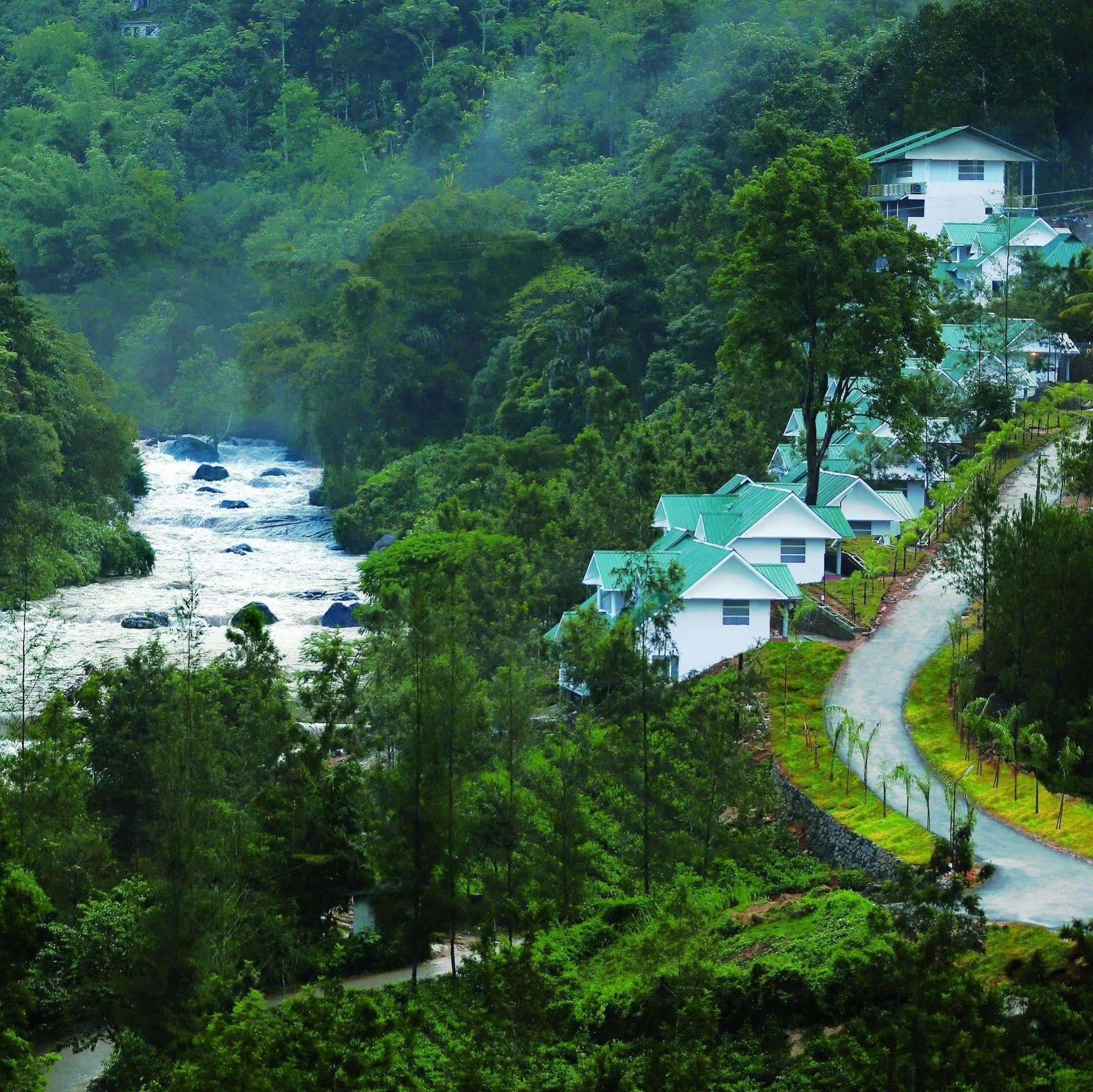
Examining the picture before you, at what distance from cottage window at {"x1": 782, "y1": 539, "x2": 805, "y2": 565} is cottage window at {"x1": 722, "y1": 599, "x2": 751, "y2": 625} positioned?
11.6 ft

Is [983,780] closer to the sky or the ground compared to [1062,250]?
closer to the ground

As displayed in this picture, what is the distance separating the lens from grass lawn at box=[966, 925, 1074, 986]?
959 inches

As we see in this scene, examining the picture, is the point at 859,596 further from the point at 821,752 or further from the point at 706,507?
the point at 821,752

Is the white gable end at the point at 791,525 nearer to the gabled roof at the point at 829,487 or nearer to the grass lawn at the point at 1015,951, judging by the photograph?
the gabled roof at the point at 829,487

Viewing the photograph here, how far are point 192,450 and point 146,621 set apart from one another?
35.8m

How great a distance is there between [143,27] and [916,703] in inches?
4875

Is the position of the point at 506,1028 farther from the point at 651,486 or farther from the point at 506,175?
the point at 506,175

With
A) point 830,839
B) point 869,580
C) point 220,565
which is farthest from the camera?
point 220,565

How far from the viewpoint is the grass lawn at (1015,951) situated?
24.4 m

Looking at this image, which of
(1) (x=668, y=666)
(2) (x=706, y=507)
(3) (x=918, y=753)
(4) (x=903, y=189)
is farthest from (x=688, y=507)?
(4) (x=903, y=189)

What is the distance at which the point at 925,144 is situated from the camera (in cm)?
6950

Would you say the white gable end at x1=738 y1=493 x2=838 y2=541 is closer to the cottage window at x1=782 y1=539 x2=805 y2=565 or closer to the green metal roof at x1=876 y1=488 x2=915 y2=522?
the cottage window at x1=782 y1=539 x2=805 y2=565

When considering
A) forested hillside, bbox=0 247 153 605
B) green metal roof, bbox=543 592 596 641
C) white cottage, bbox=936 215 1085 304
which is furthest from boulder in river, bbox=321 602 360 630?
white cottage, bbox=936 215 1085 304

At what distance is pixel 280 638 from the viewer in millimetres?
54312
